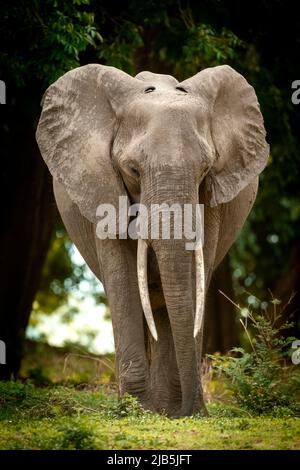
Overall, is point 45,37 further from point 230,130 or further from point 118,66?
point 230,130

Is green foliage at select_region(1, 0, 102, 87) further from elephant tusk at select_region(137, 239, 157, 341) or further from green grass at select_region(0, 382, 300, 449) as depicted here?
green grass at select_region(0, 382, 300, 449)

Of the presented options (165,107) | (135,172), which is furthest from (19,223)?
(165,107)

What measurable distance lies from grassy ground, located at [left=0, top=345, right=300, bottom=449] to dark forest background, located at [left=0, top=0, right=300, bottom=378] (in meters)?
3.98

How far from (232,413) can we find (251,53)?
7402 millimetres

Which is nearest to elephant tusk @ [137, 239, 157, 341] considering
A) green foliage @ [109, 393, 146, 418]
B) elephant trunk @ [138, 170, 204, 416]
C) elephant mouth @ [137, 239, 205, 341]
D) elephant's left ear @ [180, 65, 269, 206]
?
elephant mouth @ [137, 239, 205, 341]

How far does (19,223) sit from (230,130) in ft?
19.7

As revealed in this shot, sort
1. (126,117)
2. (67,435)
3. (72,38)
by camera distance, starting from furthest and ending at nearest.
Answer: (72,38), (126,117), (67,435)

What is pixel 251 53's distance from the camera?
16.4 m

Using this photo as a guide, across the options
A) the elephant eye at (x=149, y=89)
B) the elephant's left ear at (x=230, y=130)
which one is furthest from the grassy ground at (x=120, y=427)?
the elephant eye at (x=149, y=89)

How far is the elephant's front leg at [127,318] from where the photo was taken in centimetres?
989

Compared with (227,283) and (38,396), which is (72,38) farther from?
(227,283)

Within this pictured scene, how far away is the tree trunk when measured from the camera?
15.9 metres

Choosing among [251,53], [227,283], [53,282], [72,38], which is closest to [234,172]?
[72,38]

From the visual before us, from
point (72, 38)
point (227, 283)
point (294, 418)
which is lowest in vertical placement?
point (294, 418)
